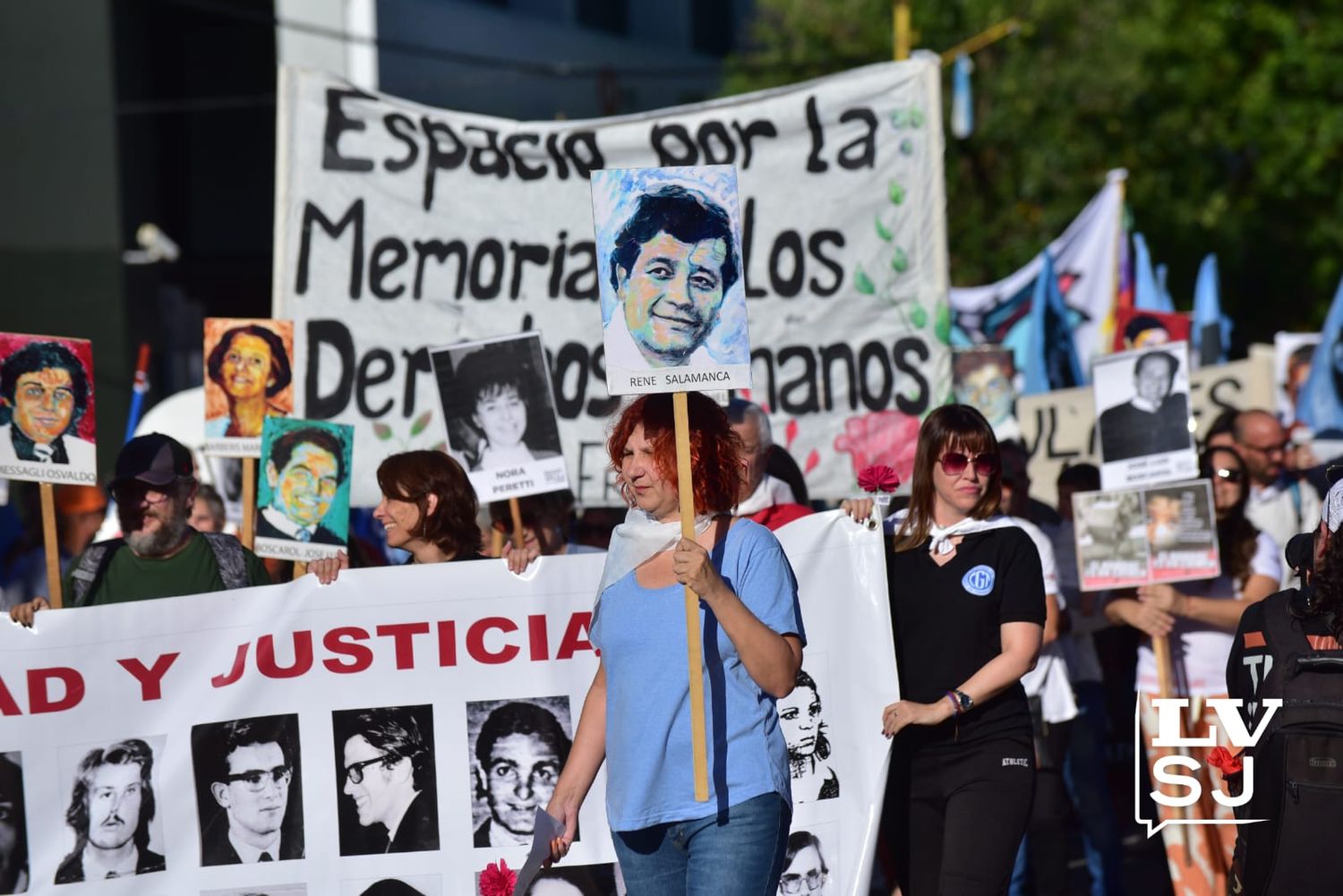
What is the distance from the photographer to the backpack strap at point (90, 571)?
5547 millimetres

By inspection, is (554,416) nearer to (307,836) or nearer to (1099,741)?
(307,836)

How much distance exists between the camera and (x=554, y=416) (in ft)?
20.4

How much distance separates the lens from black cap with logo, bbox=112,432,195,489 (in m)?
5.46

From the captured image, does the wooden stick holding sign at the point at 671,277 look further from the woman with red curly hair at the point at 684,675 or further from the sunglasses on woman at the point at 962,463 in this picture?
the sunglasses on woman at the point at 962,463

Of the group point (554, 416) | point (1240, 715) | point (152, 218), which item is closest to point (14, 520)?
point (554, 416)

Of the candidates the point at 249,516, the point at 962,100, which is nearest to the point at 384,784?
the point at 249,516

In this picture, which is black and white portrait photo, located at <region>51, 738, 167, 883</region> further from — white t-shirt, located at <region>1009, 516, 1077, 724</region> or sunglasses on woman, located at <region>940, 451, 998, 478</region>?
white t-shirt, located at <region>1009, 516, 1077, 724</region>

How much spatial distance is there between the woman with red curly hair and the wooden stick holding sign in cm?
11

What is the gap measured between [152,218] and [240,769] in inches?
556

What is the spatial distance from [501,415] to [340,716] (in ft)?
4.51

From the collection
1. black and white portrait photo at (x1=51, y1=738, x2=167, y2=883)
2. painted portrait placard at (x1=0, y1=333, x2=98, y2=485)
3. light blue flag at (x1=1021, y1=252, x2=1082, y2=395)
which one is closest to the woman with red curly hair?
black and white portrait photo at (x1=51, y1=738, x2=167, y2=883)

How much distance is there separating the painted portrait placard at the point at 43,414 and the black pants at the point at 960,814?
9.09 ft

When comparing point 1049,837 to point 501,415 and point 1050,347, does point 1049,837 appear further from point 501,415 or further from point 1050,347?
point 1050,347

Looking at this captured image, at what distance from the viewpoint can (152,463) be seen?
5.48m
